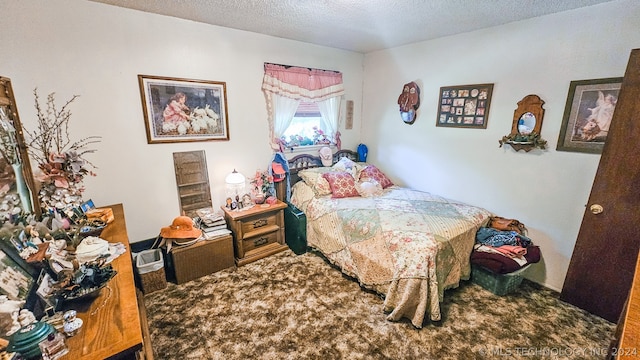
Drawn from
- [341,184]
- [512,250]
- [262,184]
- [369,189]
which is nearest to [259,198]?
[262,184]

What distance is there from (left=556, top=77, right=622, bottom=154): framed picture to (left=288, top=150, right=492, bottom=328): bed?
96 cm

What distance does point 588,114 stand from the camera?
2139 mm

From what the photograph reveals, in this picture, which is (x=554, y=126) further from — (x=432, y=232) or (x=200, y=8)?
(x=200, y=8)

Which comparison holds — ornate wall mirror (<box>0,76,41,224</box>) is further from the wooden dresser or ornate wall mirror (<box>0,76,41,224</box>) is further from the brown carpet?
the brown carpet

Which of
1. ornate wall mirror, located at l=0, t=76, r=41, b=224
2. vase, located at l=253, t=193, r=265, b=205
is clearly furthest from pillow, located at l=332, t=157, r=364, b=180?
ornate wall mirror, located at l=0, t=76, r=41, b=224

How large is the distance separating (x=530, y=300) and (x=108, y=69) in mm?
4193

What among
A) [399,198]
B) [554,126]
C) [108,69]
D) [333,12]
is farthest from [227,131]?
[554,126]

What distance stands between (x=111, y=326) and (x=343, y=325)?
1488mm

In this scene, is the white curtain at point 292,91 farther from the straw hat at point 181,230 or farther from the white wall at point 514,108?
the straw hat at point 181,230

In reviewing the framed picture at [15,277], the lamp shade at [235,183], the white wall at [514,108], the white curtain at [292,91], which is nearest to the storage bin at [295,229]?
the lamp shade at [235,183]

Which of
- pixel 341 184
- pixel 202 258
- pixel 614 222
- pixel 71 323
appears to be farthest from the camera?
pixel 341 184

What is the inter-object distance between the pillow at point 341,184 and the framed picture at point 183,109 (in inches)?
51.5

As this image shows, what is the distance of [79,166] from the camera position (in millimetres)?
1752

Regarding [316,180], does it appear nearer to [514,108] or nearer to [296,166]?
[296,166]
